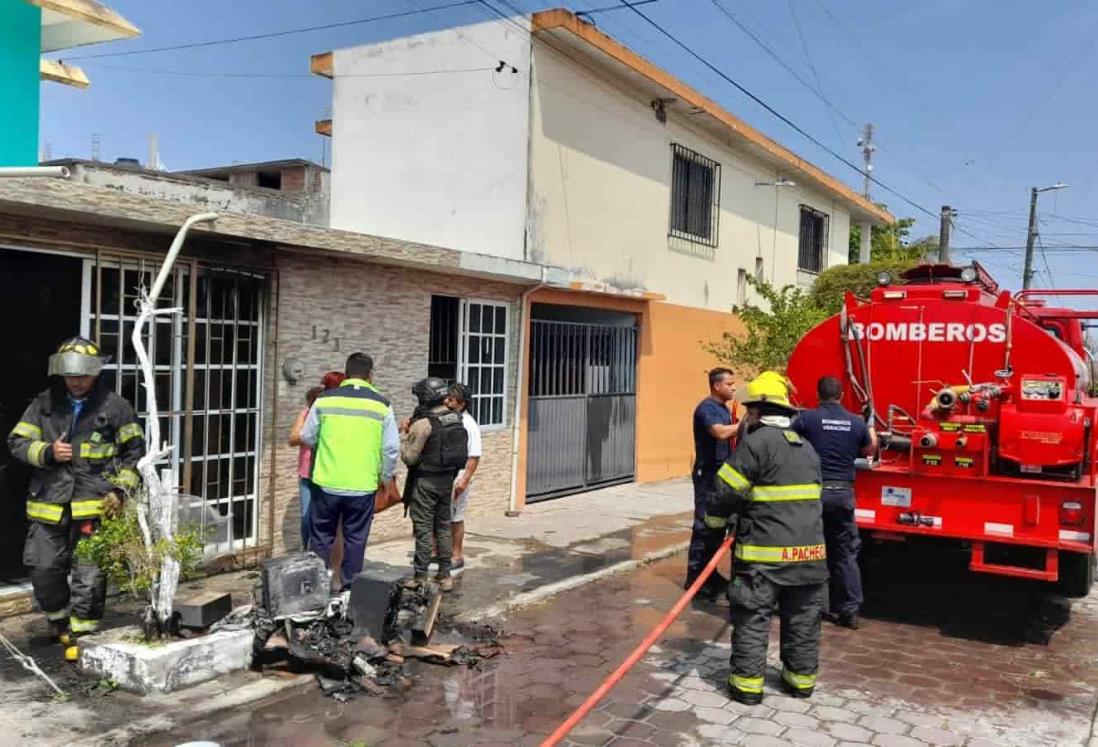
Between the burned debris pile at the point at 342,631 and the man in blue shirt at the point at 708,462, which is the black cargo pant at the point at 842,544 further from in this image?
the burned debris pile at the point at 342,631

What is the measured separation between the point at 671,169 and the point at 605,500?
18.4ft

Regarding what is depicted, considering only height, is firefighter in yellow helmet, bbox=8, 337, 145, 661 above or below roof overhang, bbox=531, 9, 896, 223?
below

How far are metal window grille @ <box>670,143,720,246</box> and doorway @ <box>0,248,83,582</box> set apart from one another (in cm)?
1004

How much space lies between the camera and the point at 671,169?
1449cm

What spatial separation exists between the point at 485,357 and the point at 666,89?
5.51 m

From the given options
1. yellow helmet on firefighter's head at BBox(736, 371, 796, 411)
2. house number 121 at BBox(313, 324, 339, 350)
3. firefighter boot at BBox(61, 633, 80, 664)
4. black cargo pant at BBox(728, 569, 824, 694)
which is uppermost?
house number 121 at BBox(313, 324, 339, 350)

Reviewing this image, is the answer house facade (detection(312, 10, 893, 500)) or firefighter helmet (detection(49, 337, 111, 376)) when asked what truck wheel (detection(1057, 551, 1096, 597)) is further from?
firefighter helmet (detection(49, 337, 111, 376))

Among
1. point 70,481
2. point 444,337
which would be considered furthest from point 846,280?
point 70,481

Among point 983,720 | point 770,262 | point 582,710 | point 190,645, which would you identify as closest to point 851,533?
point 983,720

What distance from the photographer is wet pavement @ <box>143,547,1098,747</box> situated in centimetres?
463

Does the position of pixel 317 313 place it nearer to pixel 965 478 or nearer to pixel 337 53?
pixel 965 478

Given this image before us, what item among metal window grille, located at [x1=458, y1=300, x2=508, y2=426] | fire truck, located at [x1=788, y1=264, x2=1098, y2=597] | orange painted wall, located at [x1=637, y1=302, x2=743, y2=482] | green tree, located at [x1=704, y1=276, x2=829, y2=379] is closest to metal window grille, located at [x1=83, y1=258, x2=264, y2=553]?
metal window grille, located at [x1=458, y1=300, x2=508, y2=426]

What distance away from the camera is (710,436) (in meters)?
7.40

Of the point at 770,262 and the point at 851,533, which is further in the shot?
the point at 770,262
